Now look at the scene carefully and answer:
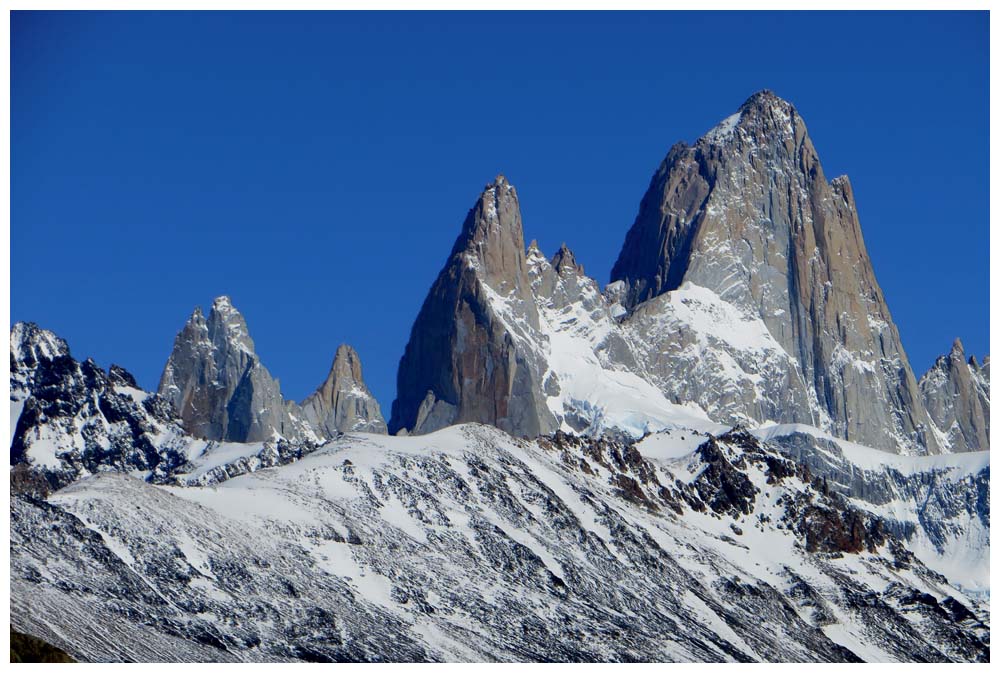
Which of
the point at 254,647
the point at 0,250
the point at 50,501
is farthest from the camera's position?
the point at 50,501

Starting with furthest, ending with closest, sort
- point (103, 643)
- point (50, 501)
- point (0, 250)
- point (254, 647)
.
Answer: point (50, 501) < point (254, 647) < point (103, 643) < point (0, 250)

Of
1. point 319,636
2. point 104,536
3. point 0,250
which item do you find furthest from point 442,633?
point 0,250

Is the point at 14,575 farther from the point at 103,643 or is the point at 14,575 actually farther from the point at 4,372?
the point at 4,372

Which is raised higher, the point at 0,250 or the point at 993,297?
the point at 993,297

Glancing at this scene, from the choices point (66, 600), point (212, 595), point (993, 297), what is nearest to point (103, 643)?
point (66, 600)

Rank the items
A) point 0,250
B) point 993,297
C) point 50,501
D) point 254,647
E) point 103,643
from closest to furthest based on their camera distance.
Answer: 1. point 0,250
2. point 993,297
3. point 103,643
4. point 254,647
5. point 50,501

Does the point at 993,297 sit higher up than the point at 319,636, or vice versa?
the point at 993,297

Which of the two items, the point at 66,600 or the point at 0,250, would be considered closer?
the point at 0,250
